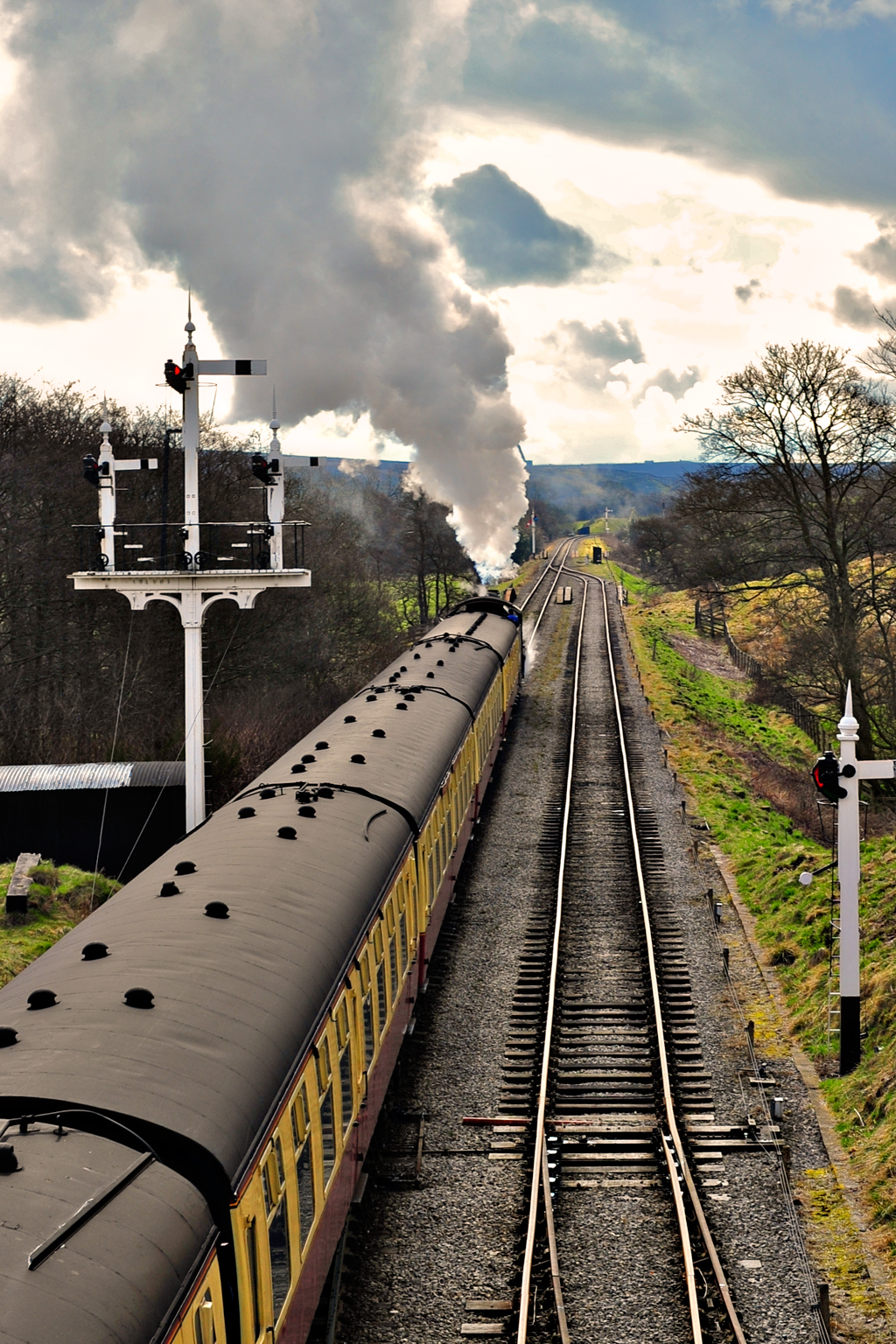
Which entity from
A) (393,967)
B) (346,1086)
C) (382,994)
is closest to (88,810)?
(393,967)

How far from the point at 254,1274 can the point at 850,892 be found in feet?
32.6

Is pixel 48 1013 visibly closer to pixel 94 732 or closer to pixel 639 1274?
pixel 639 1274

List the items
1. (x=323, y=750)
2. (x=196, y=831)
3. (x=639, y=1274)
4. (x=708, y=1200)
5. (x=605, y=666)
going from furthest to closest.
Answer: (x=605, y=666), (x=323, y=750), (x=196, y=831), (x=708, y=1200), (x=639, y=1274)

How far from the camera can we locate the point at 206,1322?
5.66m

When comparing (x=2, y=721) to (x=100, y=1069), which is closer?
(x=100, y=1069)

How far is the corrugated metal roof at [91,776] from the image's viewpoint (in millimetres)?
23297

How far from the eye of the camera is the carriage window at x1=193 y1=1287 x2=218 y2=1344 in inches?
217

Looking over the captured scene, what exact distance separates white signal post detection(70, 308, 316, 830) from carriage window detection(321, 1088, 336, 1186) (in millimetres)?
9941

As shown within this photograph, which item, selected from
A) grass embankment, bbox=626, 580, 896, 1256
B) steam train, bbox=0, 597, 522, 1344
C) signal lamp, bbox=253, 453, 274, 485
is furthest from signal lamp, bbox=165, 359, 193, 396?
grass embankment, bbox=626, 580, 896, 1256

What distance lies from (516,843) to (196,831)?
12.4 m

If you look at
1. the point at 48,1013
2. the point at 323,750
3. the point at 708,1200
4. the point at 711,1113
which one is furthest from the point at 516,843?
the point at 48,1013

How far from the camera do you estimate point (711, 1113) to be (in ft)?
43.8

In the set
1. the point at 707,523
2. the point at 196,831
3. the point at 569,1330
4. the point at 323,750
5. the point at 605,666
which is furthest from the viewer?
Result: the point at 605,666

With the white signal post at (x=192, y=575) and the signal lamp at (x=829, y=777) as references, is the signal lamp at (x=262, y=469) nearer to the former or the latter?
the white signal post at (x=192, y=575)
